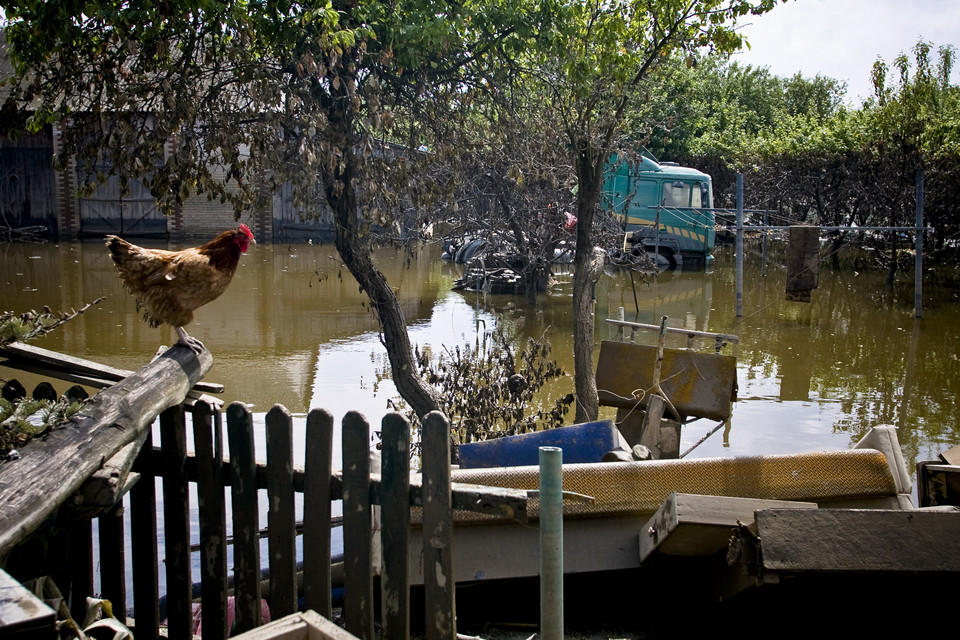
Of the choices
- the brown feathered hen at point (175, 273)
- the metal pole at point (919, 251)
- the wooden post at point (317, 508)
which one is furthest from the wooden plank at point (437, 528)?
the metal pole at point (919, 251)

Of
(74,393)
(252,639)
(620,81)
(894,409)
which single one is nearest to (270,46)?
(620,81)

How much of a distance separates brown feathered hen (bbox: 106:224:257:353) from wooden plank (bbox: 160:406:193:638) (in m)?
0.75

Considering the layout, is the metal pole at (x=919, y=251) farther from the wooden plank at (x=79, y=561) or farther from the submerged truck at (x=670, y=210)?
the wooden plank at (x=79, y=561)

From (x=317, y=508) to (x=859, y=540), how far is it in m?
→ 2.32

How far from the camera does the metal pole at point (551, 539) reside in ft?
9.31

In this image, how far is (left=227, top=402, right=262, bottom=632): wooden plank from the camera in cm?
353

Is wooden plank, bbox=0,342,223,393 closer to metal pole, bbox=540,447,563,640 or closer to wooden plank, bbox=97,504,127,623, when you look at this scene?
wooden plank, bbox=97,504,127,623

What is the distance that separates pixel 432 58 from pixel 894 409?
6.93 m

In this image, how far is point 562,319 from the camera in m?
15.2

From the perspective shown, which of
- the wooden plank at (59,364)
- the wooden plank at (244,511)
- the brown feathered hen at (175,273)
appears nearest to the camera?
the wooden plank at (244,511)

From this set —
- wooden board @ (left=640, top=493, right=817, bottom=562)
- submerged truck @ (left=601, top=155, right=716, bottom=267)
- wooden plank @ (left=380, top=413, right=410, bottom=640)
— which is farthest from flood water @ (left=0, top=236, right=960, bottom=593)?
wooden board @ (left=640, top=493, right=817, bottom=562)

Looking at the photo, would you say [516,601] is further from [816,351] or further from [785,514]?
[816,351]

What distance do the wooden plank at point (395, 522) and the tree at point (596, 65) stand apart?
379cm

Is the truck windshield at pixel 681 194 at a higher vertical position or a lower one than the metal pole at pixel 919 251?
higher
